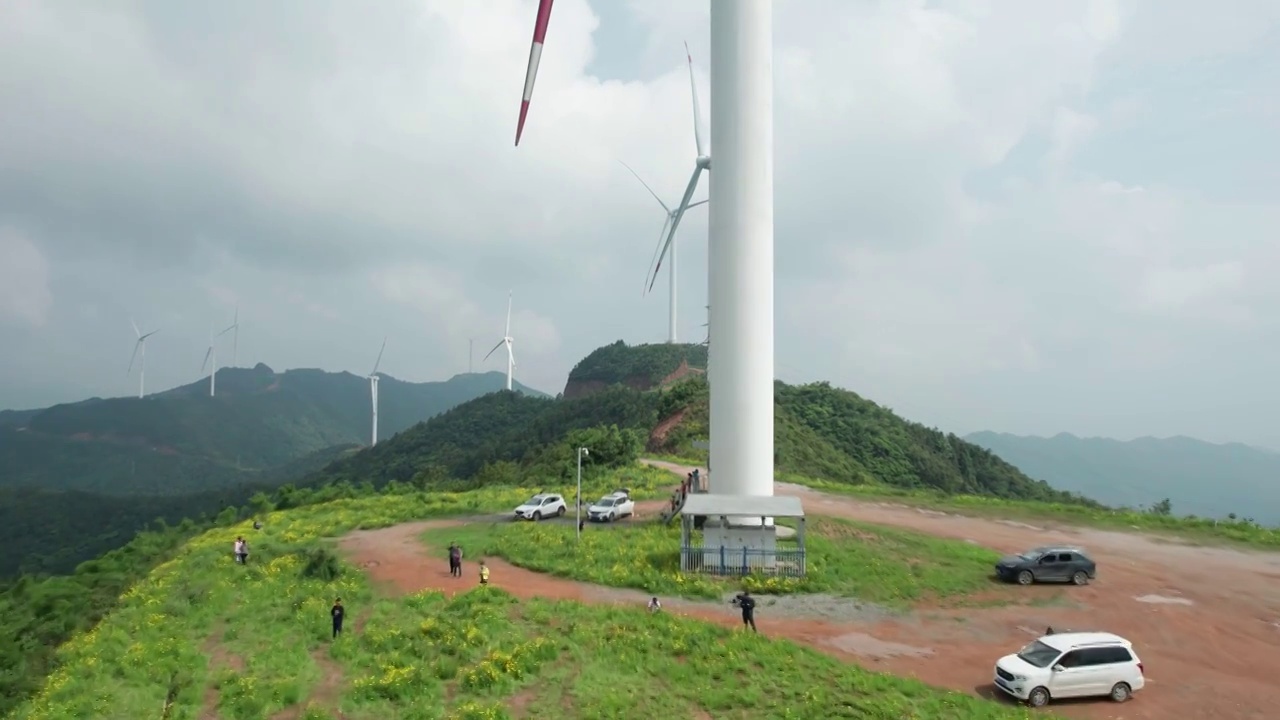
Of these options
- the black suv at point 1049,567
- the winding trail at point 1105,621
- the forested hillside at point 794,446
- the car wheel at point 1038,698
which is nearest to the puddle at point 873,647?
the winding trail at point 1105,621

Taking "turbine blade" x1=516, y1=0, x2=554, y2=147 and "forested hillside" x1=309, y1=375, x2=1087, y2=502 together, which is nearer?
"turbine blade" x1=516, y1=0, x2=554, y2=147

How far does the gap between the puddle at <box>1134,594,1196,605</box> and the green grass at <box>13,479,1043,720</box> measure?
15636mm

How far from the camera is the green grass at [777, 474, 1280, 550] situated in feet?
149

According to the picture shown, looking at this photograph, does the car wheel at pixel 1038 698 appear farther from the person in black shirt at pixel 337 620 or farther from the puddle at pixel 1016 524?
the puddle at pixel 1016 524

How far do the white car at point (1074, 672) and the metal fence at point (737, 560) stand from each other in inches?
472

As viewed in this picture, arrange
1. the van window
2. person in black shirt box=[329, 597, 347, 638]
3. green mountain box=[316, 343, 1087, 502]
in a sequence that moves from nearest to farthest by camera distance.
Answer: the van window → person in black shirt box=[329, 597, 347, 638] → green mountain box=[316, 343, 1087, 502]

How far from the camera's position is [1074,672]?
2000 cm

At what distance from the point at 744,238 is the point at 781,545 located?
47.7 feet

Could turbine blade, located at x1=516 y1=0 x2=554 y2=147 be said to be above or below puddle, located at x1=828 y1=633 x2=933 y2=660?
above

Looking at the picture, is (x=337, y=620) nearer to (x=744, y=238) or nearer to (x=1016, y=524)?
(x=744, y=238)

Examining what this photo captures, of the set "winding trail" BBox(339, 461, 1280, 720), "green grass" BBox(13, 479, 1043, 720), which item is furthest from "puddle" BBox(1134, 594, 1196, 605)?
"green grass" BBox(13, 479, 1043, 720)

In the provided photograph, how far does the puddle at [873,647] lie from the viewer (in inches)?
914

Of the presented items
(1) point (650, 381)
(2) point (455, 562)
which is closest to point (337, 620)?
(2) point (455, 562)

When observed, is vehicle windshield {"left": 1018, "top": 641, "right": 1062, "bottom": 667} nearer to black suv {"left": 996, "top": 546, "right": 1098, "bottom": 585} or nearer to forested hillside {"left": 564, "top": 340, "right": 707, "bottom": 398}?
black suv {"left": 996, "top": 546, "right": 1098, "bottom": 585}
